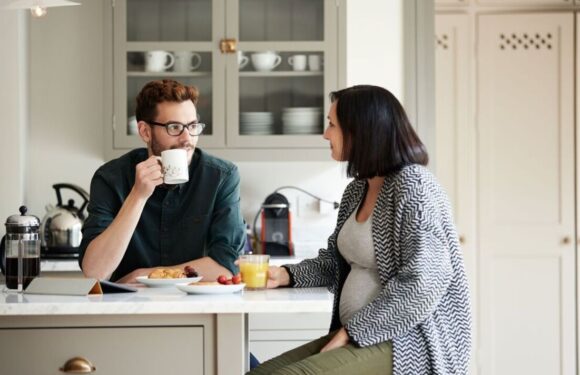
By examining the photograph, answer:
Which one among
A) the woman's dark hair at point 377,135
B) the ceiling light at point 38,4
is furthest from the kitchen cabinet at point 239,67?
the woman's dark hair at point 377,135

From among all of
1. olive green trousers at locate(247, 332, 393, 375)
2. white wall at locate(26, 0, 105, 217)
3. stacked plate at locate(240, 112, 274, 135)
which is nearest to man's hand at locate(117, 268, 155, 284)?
olive green trousers at locate(247, 332, 393, 375)

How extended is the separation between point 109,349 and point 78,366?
0.08m

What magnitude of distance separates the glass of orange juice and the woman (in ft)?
0.16

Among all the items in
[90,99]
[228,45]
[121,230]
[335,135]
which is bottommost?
[121,230]

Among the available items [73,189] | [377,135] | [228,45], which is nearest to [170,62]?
[228,45]

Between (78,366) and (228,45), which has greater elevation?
(228,45)

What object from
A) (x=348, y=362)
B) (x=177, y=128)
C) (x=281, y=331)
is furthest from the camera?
(x=281, y=331)

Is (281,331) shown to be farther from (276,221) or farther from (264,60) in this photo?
(264,60)

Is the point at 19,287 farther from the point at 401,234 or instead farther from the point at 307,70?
the point at 307,70

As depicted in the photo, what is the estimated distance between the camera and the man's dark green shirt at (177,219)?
2.84 meters

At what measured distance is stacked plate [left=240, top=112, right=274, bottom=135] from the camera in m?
4.31

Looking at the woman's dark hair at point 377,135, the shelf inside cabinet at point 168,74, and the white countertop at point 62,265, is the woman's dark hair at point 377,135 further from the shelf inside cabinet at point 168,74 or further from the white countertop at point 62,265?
the shelf inside cabinet at point 168,74

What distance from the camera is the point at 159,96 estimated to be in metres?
2.84

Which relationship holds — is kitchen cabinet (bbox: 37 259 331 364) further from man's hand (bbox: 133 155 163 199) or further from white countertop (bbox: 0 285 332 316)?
white countertop (bbox: 0 285 332 316)
